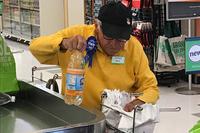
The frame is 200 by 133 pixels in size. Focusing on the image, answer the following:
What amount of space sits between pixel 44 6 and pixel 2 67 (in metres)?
8.21

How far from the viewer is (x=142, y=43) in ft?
22.1

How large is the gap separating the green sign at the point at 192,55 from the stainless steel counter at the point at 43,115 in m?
4.01

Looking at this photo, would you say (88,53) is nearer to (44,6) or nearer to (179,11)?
(179,11)

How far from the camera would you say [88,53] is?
2492 millimetres

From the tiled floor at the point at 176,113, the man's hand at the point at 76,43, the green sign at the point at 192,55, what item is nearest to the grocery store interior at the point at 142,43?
the tiled floor at the point at 176,113

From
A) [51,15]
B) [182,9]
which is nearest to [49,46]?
[182,9]

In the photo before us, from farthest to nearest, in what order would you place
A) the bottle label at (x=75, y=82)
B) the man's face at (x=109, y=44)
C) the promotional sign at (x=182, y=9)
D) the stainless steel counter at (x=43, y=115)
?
the promotional sign at (x=182, y=9)
the man's face at (x=109, y=44)
the bottle label at (x=75, y=82)
the stainless steel counter at (x=43, y=115)

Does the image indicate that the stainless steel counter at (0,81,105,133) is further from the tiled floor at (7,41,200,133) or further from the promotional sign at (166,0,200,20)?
the promotional sign at (166,0,200,20)

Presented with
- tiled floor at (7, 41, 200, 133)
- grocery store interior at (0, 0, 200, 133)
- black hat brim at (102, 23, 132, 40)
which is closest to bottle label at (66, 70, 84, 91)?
grocery store interior at (0, 0, 200, 133)

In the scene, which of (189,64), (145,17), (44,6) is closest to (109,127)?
(189,64)

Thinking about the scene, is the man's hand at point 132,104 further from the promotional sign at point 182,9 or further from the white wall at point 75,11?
the white wall at point 75,11

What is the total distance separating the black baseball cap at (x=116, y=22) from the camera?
2.45 meters

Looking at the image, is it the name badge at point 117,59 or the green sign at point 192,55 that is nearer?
the name badge at point 117,59

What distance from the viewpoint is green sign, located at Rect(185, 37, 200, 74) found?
6.14m
